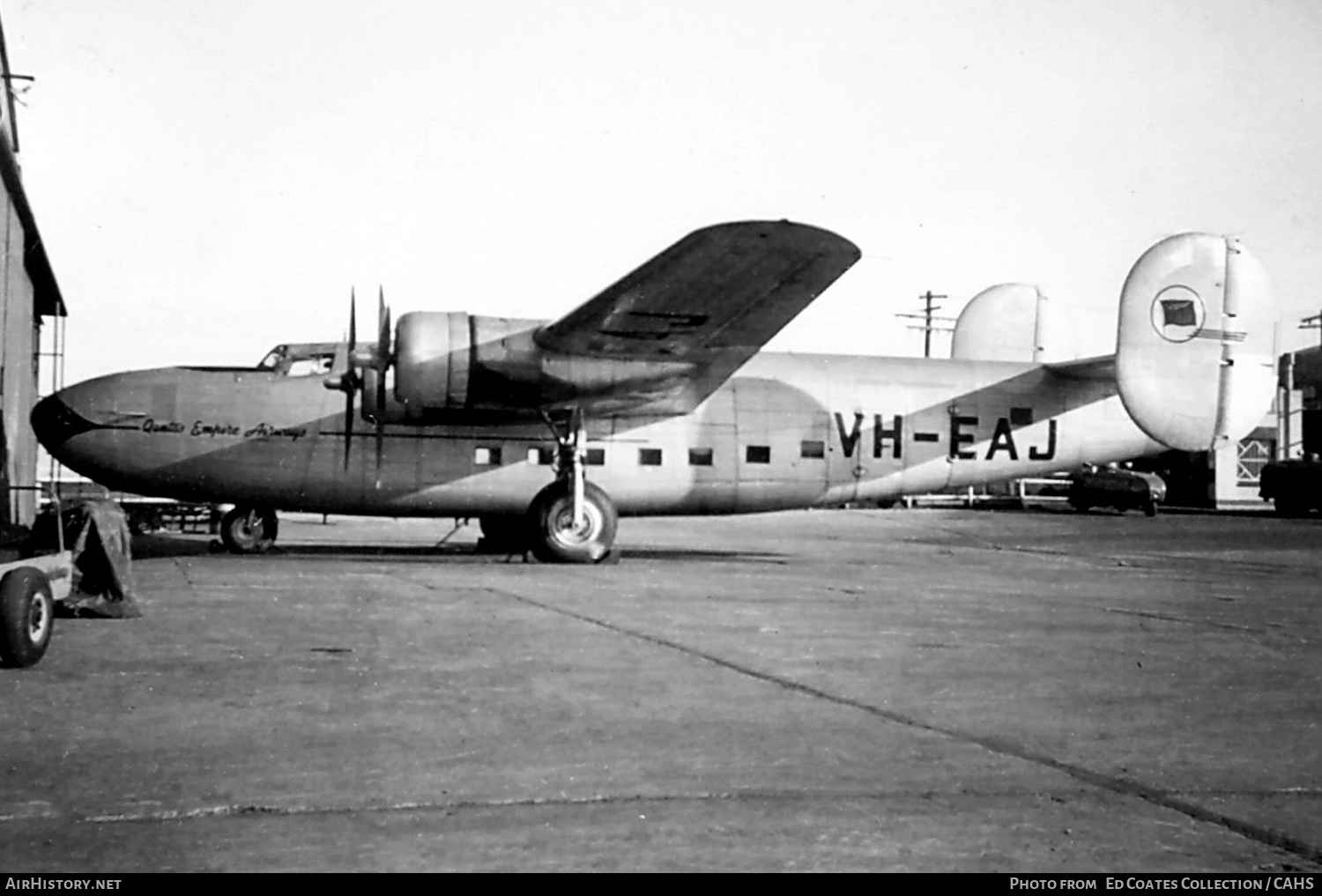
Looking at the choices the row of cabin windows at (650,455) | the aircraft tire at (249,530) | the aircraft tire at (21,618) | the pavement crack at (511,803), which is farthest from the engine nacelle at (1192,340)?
the aircraft tire at (21,618)

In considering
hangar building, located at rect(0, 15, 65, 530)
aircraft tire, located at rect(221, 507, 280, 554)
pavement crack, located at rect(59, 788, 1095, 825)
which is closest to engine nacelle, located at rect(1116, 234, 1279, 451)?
aircraft tire, located at rect(221, 507, 280, 554)

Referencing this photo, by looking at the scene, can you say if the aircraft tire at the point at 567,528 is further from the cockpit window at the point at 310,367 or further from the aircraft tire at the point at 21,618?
the aircraft tire at the point at 21,618

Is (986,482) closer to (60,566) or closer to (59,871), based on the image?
(60,566)

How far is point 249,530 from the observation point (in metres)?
16.0

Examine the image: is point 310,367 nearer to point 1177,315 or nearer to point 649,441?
point 649,441

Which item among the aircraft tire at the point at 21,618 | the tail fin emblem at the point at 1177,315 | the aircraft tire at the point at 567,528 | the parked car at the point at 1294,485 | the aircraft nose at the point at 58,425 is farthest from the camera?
the parked car at the point at 1294,485

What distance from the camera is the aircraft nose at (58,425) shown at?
14.5 meters

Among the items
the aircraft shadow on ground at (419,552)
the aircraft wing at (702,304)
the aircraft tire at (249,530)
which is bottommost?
the aircraft shadow on ground at (419,552)

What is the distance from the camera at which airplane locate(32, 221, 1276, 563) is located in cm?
1348

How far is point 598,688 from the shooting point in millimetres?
5875

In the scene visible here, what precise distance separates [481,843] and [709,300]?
33.0 ft

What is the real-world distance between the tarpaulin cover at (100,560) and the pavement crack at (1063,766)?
3500 mm

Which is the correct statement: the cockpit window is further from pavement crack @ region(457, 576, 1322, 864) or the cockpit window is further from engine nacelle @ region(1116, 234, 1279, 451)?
engine nacelle @ region(1116, 234, 1279, 451)

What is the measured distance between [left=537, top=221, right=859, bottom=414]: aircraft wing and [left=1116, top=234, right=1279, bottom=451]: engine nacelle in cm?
530
